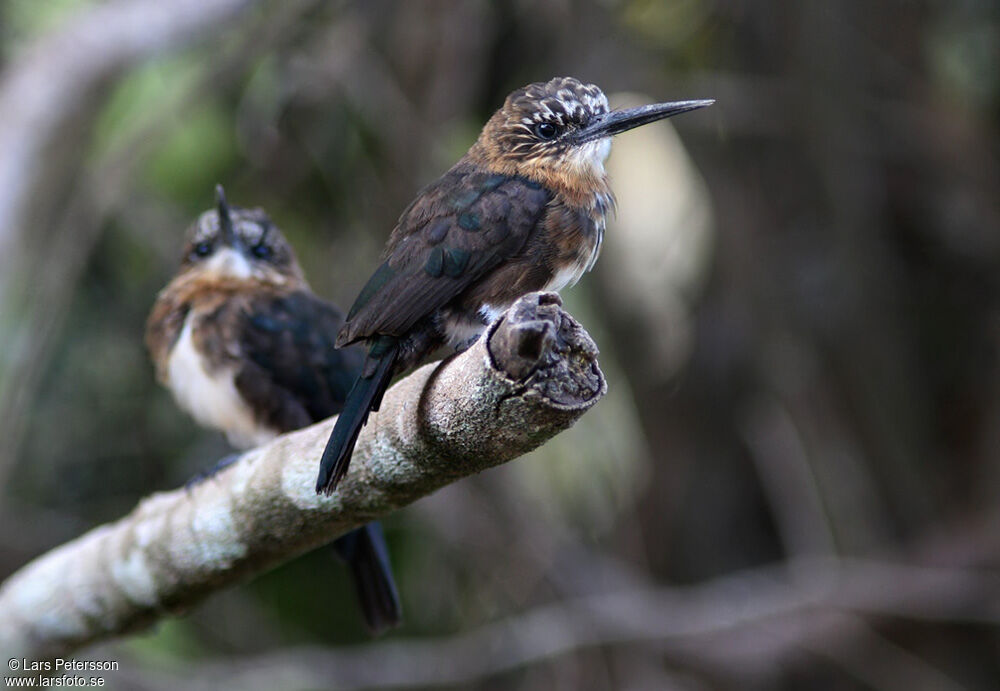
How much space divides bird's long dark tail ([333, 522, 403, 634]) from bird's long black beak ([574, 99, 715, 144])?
→ 1253 mm

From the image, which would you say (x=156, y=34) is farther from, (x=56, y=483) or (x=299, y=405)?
(x=56, y=483)

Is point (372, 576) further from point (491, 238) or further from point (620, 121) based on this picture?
point (620, 121)

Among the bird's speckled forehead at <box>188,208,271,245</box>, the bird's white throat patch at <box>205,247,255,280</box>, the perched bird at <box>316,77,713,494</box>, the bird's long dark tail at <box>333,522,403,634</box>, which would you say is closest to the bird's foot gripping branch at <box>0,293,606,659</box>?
the perched bird at <box>316,77,713,494</box>

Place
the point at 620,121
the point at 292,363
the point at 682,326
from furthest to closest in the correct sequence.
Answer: the point at 682,326, the point at 292,363, the point at 620,121

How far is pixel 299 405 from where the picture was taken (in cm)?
385

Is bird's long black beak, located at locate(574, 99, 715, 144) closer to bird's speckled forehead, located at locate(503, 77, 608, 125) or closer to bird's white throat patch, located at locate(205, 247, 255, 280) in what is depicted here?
bird's speckled forehead, located at locate(503, 77, 608, 125)

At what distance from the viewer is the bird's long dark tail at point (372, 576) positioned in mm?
3393

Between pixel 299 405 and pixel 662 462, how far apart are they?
7.00 ft

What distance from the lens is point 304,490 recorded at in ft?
8.12

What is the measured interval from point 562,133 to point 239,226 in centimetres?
157

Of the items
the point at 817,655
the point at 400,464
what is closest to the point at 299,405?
the point at 400,464

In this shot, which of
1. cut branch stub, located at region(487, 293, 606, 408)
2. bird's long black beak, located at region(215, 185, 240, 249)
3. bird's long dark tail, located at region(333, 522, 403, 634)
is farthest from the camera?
bird's long black beak, located at region(215, 185, 240, 249)

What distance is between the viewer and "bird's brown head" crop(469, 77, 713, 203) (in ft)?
9.49

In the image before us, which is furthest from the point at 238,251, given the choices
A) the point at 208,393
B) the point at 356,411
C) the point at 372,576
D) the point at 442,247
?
A: the point at 356,411
